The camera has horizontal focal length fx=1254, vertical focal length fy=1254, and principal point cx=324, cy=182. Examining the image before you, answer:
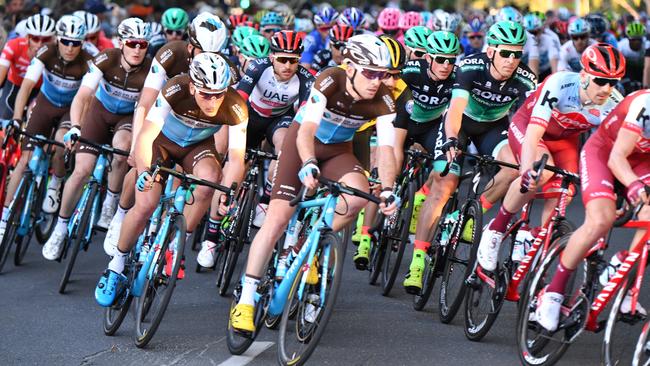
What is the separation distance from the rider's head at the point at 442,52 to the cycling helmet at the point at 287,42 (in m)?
1.11

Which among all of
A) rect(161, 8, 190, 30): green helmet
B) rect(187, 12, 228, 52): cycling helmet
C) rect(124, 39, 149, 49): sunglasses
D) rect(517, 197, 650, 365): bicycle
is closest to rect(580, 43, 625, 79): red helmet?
rect(517, 197, 650, 365): bicycle

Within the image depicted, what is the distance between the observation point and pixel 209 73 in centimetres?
820

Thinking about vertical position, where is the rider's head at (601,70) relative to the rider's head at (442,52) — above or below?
below

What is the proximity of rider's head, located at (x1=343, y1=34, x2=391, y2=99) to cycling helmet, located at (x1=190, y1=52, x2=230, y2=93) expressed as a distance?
34.5 inches

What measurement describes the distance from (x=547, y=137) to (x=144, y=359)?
3092 millimetres

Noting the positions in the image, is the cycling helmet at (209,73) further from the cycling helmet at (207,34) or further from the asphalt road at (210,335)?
the cycling helmet at (207,34)

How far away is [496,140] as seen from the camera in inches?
392

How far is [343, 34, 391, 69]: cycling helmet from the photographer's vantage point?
7.66 metres

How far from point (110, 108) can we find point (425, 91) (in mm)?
2854

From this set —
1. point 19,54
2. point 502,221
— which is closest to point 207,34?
point 19,54

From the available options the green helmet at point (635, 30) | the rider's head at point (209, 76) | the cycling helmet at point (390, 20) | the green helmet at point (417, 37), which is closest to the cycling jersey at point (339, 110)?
the rider's head at point (209, 76)

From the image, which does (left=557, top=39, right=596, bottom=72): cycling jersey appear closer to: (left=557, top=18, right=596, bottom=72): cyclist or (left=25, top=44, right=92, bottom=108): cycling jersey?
(left=557, top=18, right=596, bottom=72): cyclist

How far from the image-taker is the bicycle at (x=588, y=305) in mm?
6586

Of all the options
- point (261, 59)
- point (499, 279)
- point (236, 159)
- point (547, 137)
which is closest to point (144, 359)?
point (236, 159)
